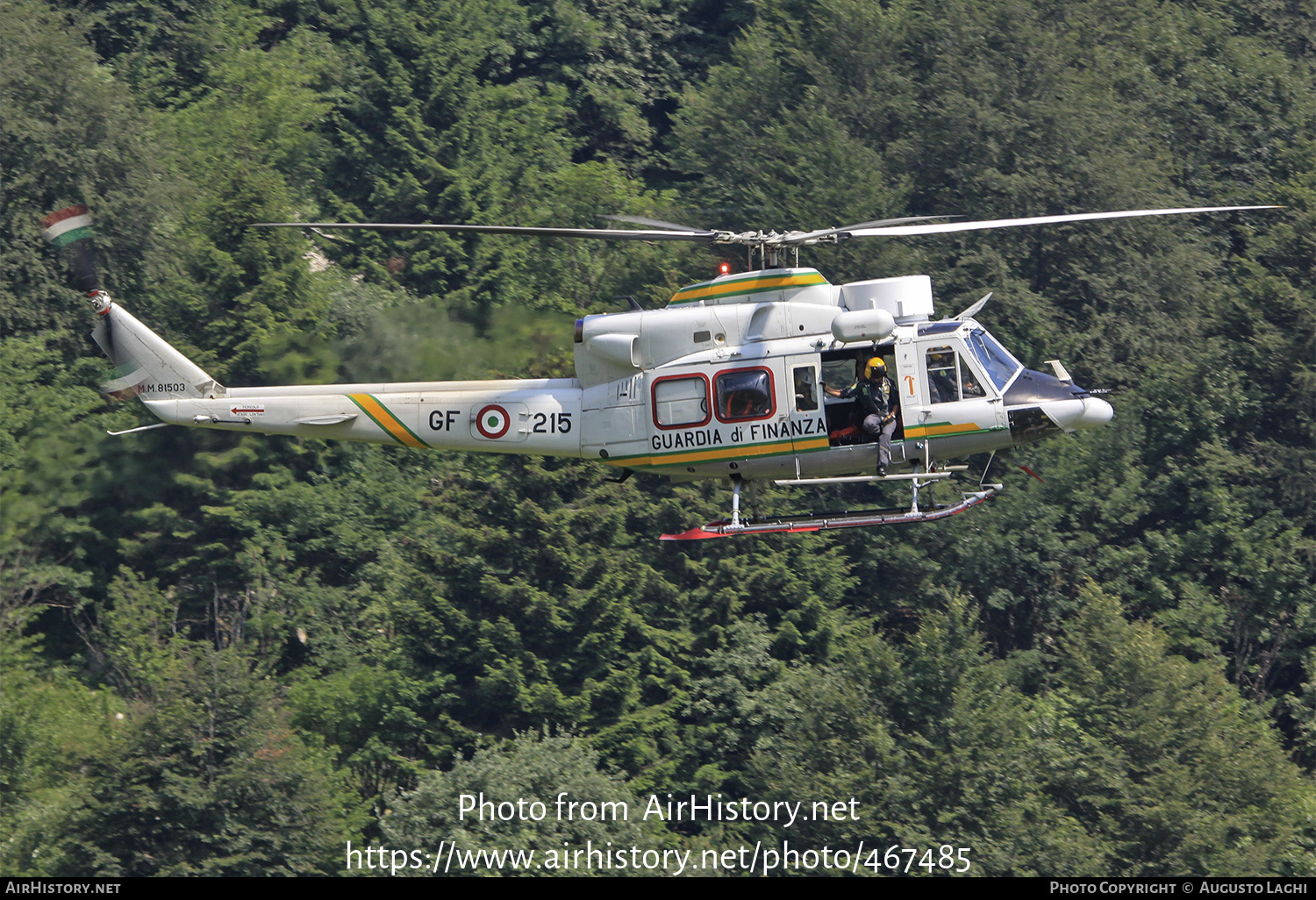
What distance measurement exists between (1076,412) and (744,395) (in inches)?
151

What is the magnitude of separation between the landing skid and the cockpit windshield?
4.10 ft

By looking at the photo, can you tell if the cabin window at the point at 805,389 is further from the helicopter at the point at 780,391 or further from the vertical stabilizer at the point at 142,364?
the vertical stabilizer at the point at 142,364

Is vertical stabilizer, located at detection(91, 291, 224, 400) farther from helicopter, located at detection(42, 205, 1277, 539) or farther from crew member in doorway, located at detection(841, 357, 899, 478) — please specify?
crew member in doorway, located at detection(841, 357, 899, 478)

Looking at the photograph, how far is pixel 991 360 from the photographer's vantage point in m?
20.9

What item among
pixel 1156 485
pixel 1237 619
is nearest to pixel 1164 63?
pixel 1156 485

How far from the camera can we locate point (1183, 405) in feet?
150

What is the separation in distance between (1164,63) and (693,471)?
3897cm

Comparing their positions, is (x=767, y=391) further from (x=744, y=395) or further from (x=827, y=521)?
(x=827, y=521)

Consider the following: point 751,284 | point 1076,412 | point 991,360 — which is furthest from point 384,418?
point 1076,412

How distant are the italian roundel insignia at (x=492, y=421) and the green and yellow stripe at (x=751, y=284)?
2753 millimetres

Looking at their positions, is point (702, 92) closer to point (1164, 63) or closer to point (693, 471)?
point (1164, 63)

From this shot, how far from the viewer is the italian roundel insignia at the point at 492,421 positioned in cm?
2233

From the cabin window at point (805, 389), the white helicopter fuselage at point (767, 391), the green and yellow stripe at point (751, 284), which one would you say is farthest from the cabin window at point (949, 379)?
the green and yellow stripe at point (751, 284)

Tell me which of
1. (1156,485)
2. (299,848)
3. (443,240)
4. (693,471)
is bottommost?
(299,848)
